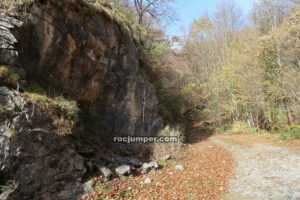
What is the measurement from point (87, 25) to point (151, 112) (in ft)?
20.0

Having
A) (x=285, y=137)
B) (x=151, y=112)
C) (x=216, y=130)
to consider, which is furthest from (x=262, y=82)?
(x=151, y=112)

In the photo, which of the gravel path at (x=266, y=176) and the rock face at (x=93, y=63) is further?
the rock face at (x=93, y=63)

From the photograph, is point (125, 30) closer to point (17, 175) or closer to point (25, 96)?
point (25, 96)

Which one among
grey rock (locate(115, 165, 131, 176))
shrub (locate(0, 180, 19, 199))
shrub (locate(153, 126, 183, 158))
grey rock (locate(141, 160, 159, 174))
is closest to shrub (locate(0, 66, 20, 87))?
shrub (locate(0, 180, 19, 199))

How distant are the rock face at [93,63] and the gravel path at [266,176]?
5.37m

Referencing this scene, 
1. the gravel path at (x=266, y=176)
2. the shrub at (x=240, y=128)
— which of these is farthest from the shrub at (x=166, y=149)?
the shrub at (x=240, y=128)

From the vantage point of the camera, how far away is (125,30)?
904 centimetres

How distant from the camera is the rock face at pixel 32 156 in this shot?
3168mm

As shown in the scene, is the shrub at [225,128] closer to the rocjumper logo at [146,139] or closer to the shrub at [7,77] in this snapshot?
the rocjumper logo at [146,139]

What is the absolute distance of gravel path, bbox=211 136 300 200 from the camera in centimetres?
385

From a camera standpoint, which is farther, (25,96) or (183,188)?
(183,188)

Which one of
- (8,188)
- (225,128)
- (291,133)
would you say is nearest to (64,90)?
(8,188)

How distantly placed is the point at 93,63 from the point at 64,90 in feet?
6.12

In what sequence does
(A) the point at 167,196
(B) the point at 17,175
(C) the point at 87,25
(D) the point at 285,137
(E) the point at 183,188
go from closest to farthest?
(B) the point at 17,175 → (A) the point at 167,196 → (E) the point at 183,188 → (C) the point at 87,25 → (D) the point at 285,137
